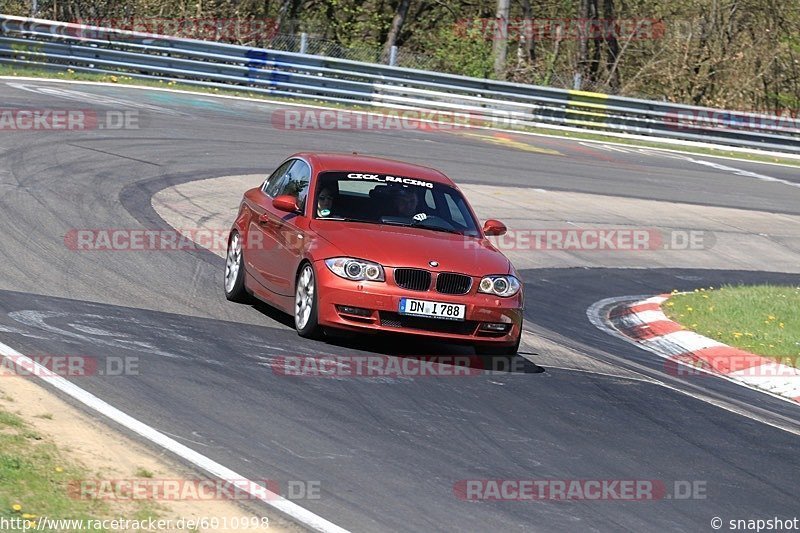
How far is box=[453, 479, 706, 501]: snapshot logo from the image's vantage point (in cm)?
631

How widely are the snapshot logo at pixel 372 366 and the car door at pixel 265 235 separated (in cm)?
143

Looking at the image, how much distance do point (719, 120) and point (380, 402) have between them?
992 inches

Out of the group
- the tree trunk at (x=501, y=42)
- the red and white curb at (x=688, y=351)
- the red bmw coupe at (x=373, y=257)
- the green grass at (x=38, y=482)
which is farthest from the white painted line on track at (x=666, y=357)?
the tree trunk at (x=501, y=42)

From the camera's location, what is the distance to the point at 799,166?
101ft

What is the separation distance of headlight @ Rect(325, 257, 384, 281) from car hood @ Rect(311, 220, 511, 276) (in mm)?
46

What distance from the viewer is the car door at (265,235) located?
34.0 feet

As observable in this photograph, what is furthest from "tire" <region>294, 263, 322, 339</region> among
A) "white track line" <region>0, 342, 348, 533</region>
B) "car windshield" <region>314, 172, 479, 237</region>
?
"white track line" <region>0, 342, 348, 533</region>

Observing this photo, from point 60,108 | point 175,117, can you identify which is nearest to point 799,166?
point 175,117

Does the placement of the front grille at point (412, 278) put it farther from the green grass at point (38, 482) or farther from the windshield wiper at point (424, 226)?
the green grass at point (38, 482)

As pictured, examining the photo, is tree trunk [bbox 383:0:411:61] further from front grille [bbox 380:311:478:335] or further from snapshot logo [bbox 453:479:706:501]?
snapshot logo [bbox 453:479:706:501]

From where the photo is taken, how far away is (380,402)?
7.87m

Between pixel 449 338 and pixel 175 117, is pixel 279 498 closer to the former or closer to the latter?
pixel 449 338

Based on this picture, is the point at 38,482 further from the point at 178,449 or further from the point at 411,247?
the point at 411,247

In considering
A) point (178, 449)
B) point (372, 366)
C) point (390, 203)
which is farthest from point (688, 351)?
point (178, 449)
